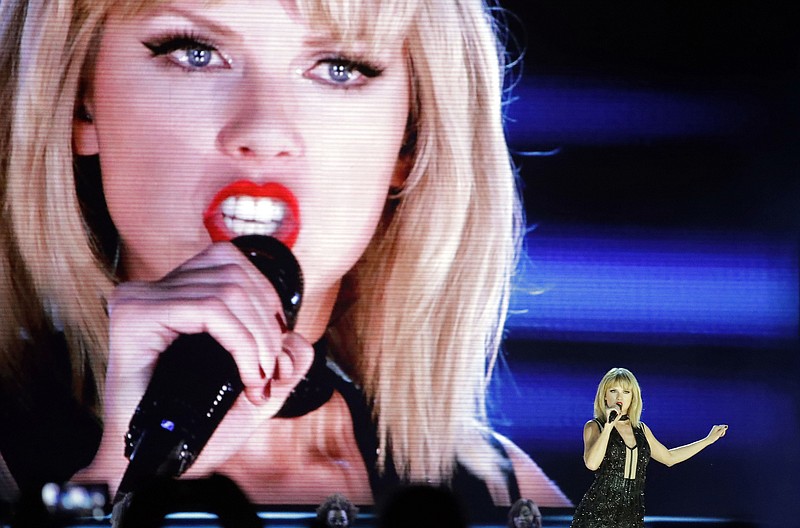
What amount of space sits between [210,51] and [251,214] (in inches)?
26.3

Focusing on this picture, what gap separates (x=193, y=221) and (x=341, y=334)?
0.75m

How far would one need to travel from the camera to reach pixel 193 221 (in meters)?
4.31

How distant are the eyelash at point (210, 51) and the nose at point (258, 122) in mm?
138

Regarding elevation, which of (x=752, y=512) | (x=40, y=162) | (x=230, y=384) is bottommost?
(x=752, y=512)

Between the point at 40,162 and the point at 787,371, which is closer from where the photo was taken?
the point at 40,162

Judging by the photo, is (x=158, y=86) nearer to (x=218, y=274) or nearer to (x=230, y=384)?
(x=218, y=274)

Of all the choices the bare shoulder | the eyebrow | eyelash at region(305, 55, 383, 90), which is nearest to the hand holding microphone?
eyelash at region(305, 55, 383, 90)

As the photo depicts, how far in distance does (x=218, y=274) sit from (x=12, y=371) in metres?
0.92

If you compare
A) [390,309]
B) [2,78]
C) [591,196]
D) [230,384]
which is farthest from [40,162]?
[591,196]

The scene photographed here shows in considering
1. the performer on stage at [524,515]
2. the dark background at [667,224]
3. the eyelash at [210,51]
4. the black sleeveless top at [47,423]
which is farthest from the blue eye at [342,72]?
the performer on stage at [524,515]

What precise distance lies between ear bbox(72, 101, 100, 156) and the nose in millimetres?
519

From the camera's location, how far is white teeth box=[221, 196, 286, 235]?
168 inches

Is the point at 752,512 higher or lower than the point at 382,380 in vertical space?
lower

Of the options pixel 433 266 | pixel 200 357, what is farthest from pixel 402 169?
pixel 200 357
